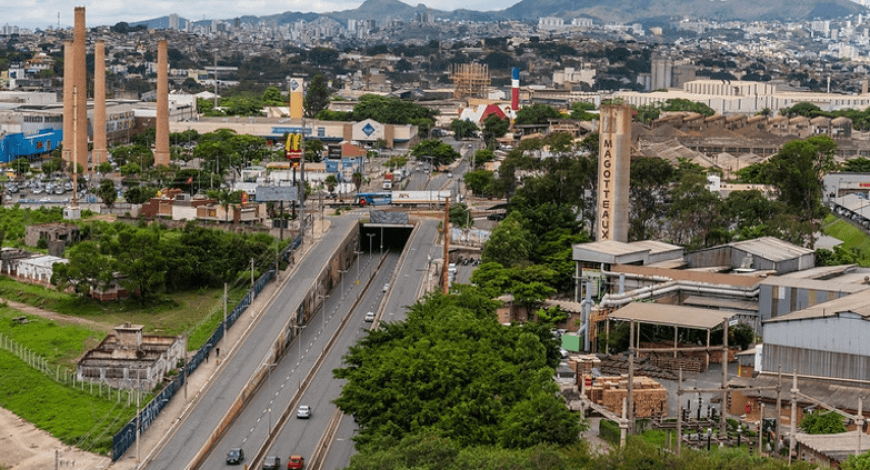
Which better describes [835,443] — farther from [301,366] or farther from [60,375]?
[60,375]

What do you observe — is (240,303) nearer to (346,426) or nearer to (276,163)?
(346,426)

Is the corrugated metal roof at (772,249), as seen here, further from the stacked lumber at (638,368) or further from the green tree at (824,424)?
the green tree at (824,424)

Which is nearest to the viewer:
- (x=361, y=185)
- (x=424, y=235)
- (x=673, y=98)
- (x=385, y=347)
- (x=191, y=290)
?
(x=385, y=347)

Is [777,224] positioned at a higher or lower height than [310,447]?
higher

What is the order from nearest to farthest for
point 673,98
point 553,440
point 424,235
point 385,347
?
point 553,440 < point 385,347 < point 424,235 < point 673,98

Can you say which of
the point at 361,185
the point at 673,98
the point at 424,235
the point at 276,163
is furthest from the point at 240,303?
the point at 673,98

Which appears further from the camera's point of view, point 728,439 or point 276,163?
point 276,163

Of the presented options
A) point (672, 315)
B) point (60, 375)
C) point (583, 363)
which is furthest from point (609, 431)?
point (60, 375)
